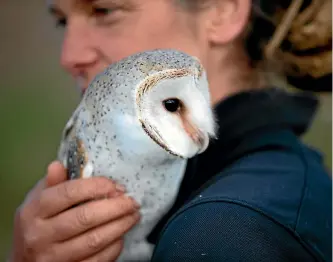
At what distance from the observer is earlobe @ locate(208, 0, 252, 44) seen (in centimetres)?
79

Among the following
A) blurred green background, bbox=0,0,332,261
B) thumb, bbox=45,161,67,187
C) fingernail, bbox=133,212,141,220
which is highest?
thumb, bbox=45,161,67,187

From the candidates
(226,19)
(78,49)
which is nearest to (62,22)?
(78,49)

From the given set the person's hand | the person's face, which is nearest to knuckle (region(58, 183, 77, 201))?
the person's hand

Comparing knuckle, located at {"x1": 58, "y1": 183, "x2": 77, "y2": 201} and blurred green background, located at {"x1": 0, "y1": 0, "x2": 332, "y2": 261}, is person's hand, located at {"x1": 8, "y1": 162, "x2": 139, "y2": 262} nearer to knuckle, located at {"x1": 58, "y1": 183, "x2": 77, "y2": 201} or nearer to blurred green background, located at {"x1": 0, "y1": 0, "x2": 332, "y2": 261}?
knuckle, located at {"x1": 58, "y1": 183, "x2": 77, "y2": 201}

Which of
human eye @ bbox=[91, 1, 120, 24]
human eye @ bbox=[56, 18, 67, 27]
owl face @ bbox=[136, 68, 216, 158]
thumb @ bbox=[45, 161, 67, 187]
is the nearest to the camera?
owl face @ bbox=[136, 68, 216, 158]

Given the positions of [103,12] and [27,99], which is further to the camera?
[27,99]

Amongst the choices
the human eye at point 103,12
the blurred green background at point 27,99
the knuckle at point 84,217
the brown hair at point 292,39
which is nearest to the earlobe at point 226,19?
the brown hair at point 292,39

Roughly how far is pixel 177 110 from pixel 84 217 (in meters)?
0.16

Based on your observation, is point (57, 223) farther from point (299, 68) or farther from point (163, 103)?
point (299, 68)

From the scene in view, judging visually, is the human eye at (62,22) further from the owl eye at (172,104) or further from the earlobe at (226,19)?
the owl eye at (172,104)

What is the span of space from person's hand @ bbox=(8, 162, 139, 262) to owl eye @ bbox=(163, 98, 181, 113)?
115mm

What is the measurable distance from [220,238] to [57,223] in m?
0.20

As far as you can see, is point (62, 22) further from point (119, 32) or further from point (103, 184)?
point (103, 184)

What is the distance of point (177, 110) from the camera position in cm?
54
